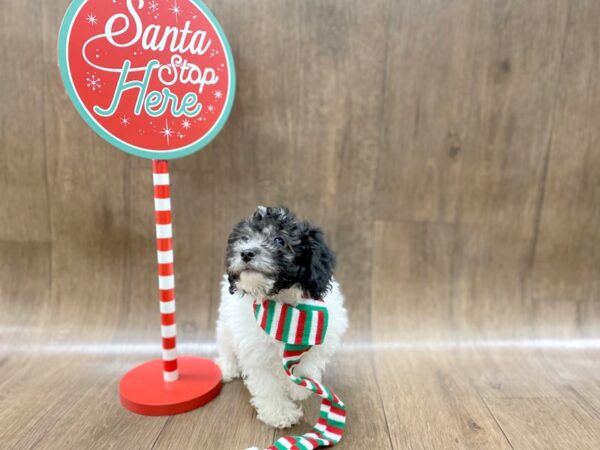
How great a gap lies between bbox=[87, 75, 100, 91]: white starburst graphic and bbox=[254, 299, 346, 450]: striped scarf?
73 cm

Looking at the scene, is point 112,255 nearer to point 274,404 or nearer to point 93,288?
point 93,288

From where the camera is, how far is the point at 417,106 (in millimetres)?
1507

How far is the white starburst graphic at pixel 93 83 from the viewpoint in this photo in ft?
3.39

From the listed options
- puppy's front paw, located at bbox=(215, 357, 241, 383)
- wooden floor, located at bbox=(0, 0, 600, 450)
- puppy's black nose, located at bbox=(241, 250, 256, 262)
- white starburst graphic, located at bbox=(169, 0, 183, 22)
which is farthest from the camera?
wooden floor, located at bbox=(0, 0, 600, 450)

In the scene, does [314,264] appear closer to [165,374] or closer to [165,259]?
[165,259]

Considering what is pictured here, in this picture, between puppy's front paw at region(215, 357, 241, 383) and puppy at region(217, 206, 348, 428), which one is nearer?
puppy at region(217, 206, 348, 428)

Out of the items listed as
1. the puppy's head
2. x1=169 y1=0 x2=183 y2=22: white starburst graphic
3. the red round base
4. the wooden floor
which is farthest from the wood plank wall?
the puppy's head

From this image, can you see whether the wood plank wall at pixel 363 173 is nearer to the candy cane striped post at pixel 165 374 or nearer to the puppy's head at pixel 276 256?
the candy cane striped post at pixel 165 374

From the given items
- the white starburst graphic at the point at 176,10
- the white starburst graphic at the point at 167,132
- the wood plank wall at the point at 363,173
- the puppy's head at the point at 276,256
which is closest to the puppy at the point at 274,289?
the puppy's head at the point at 276,256

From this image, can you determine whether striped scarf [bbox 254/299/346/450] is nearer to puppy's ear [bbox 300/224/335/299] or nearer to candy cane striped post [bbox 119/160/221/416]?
puppy's ear [bbox 300/224/335/299]

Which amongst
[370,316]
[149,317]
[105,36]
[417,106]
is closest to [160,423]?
[149,317]

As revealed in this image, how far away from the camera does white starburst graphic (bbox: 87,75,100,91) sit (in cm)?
103

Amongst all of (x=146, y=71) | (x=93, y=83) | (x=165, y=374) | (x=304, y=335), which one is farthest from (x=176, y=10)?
(x=165, y=374)

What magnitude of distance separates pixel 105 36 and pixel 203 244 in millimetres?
797
